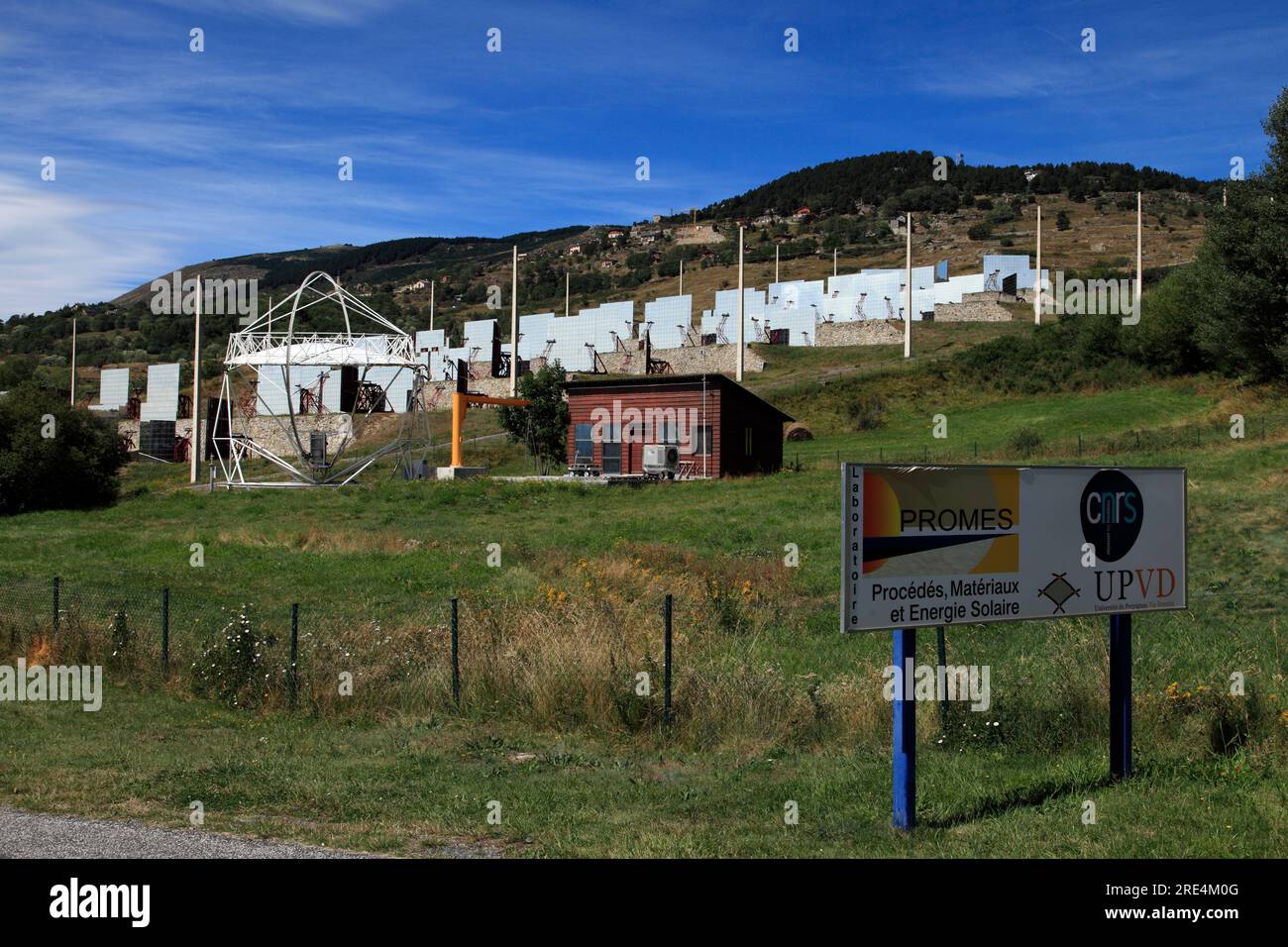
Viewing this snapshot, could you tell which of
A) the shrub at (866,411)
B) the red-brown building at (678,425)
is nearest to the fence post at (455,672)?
the red-brown building at (678,425)

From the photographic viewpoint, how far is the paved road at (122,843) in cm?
691

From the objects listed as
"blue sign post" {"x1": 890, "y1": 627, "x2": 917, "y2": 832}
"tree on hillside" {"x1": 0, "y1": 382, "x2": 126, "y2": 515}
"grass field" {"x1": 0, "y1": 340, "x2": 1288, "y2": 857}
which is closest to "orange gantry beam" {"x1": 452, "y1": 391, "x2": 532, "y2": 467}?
"tree on hillside" {"x1": 0, "y1": 382, "x2": 126, "y2": 515}

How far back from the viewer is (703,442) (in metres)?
45.8

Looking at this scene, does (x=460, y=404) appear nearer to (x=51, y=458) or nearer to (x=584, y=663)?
(x=51, y=458)

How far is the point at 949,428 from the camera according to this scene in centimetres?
5031

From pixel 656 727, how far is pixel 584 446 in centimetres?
3827

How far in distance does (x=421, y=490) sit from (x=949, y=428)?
76.9ft

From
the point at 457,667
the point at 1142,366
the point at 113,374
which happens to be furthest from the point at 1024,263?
the point at 457,667

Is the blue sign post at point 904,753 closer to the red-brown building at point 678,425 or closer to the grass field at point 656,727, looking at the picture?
the grass field at point 656,727

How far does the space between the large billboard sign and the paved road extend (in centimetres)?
361

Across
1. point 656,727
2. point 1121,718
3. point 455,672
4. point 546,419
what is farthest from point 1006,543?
point 546,419

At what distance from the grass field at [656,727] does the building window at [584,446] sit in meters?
24.6
